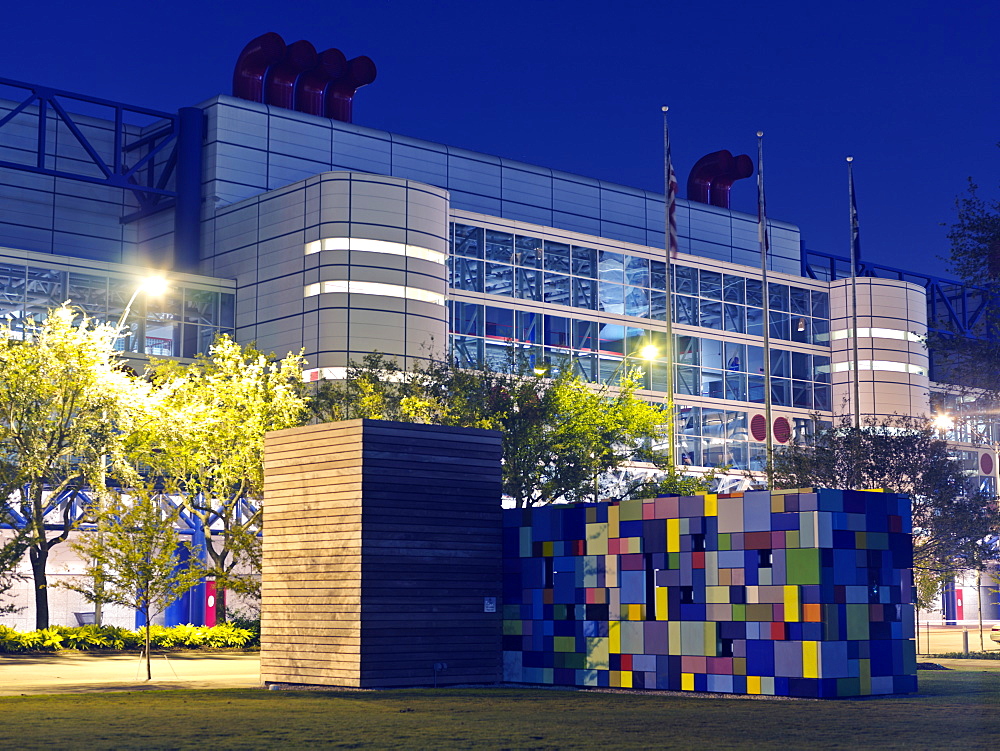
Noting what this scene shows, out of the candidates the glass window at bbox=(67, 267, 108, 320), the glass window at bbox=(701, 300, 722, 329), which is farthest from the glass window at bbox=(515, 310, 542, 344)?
the glass window at bbox=(67, 267, 108, 320)

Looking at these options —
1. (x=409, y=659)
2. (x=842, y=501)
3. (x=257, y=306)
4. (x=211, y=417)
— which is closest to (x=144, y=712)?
(x=409, y=659)

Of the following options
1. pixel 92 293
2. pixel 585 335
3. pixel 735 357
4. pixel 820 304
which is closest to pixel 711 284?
pixel 735 357

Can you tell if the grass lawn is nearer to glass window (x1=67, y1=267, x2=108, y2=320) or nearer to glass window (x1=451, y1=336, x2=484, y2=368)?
glass window (x1=67, y1=267, x2=108, y2=320)

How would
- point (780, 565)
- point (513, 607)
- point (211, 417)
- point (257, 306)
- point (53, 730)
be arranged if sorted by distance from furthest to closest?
1. point (257, 306)
2. point (211, 417)
3. point (513, 607)
4. point (780, 565)
5. point (53, 730)

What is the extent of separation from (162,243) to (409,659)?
60.2 meters

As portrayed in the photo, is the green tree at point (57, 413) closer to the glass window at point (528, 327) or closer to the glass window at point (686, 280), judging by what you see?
the glass window at point (528, 327)

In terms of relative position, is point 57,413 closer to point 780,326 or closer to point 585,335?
point 585,335

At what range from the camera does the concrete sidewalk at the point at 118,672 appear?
27.4m

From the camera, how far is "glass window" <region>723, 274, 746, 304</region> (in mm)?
89400

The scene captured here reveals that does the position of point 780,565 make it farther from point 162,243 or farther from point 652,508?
point 162,243

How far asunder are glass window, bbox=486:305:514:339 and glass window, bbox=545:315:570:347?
2619mm

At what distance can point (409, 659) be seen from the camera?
26.1 meters

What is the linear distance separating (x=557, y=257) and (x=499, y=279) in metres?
4.36

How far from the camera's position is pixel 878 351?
9244 centimetres
